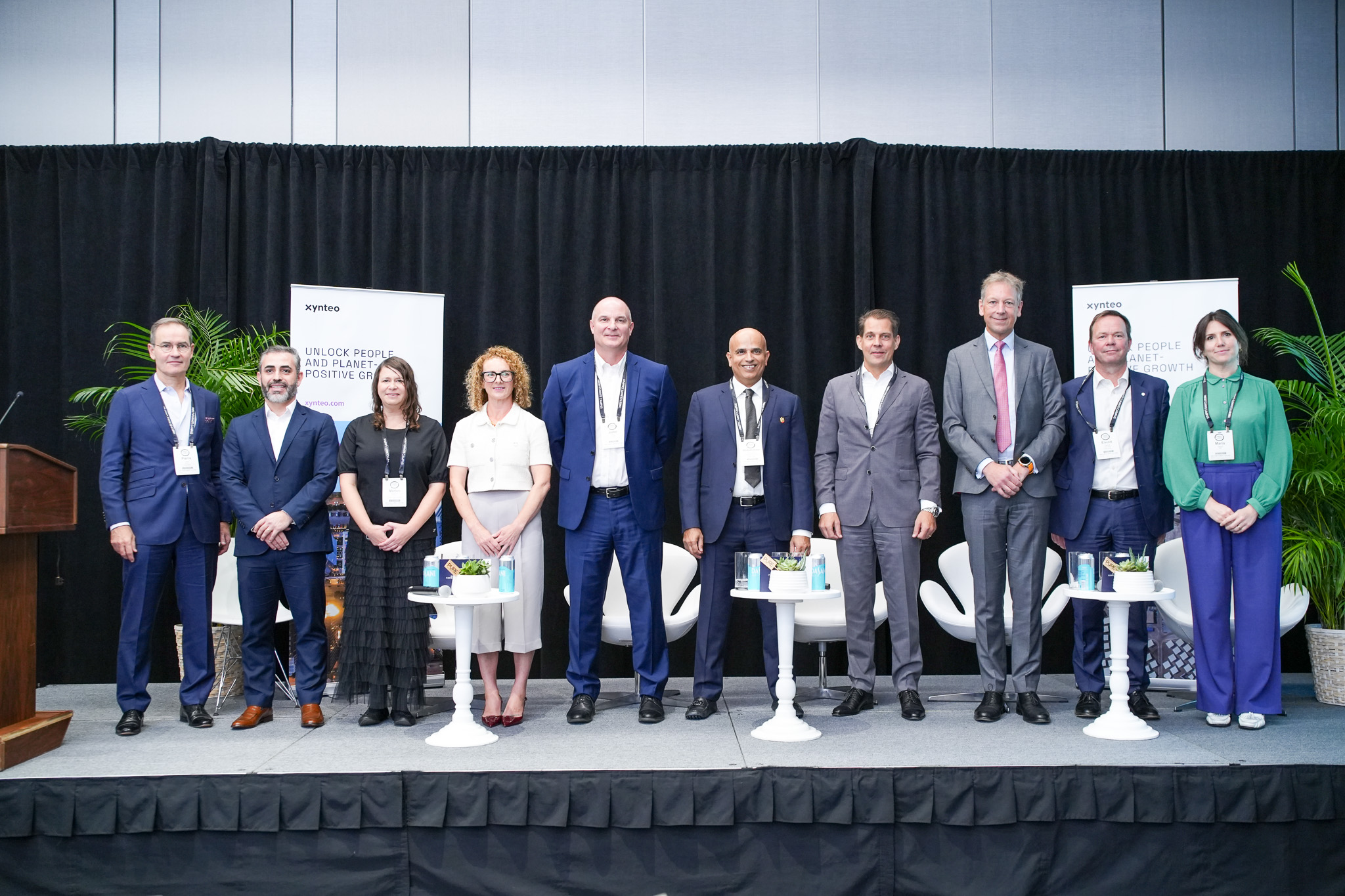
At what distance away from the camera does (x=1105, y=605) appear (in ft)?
13.1

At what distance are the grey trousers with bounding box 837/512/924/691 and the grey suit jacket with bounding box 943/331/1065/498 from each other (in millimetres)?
361

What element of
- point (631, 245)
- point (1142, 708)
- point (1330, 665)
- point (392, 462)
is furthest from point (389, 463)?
point (1330, 665)

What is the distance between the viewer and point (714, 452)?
12.9ft

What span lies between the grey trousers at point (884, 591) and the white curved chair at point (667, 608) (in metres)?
0.66

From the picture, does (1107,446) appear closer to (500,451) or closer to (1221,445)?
(1221,445)

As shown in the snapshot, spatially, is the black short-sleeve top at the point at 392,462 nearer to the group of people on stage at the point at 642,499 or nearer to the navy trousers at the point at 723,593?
the group of people on stage at the point at 642,499

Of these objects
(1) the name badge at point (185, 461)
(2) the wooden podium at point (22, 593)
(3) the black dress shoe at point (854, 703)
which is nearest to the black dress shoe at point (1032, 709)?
(3) the black dress shoe at point (854, 703)

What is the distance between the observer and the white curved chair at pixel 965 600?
428 centimetres

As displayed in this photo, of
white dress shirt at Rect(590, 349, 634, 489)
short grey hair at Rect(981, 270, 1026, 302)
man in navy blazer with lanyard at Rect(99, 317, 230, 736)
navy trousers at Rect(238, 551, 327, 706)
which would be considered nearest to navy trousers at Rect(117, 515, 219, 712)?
man in navy blazer with lanyard at Rect(99, 317, 230, 736)

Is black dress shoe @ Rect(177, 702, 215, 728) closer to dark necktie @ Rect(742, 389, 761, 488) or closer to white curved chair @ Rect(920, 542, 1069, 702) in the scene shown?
dark necktie @ Rect(742, 389, 761, 488)

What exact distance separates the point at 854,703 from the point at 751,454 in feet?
3.72

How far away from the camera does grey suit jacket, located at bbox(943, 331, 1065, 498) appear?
3797 millimetres

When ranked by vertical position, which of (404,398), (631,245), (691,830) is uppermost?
(631,245)

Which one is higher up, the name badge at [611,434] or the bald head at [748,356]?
the bald head at [748,356]
